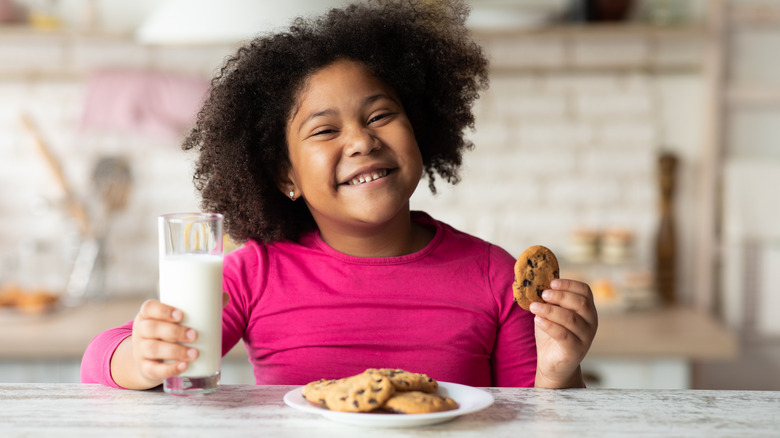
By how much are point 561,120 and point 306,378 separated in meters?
1.81

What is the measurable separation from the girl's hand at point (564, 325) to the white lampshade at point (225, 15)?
1.56 ft

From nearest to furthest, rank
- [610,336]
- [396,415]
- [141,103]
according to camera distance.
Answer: [396,415], [610,336], [141,103]

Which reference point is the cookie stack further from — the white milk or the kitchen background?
the kitchen background

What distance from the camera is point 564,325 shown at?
104cm

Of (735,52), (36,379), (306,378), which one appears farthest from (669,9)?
(36,379)

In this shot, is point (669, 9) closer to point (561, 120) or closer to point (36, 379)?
point (561, 120)

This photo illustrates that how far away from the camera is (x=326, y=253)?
1.34m

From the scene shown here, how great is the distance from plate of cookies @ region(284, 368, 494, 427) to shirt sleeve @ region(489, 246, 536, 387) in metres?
0.39

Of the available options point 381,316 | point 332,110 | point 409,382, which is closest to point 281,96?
point 332,110

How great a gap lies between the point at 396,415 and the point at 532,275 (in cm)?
30

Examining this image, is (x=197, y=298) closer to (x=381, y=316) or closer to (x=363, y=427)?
(x=363, y=427)

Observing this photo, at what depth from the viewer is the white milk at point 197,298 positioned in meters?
0.92

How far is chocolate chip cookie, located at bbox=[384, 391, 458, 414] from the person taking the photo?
2.66 feet

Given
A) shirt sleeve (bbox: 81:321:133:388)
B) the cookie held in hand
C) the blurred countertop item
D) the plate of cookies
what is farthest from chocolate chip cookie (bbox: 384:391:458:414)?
the blurred countertop item
